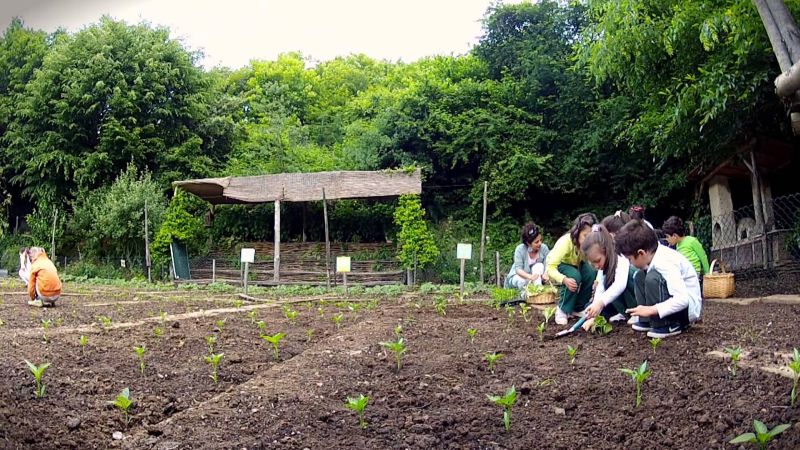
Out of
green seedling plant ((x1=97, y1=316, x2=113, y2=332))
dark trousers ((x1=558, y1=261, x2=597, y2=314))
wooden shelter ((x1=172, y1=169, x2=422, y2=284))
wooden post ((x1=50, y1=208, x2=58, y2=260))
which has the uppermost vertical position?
wooden shelter ((x1=172, y1=169, x2=422, y2=284))

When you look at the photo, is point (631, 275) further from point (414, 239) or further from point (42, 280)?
point (414, 239)

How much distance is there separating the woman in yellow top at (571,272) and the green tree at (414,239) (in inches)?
448

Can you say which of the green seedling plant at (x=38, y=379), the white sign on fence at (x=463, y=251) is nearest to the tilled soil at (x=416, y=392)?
the green seedling plant at (x=38, y=379)

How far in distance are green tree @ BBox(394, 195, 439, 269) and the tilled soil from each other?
11379mm

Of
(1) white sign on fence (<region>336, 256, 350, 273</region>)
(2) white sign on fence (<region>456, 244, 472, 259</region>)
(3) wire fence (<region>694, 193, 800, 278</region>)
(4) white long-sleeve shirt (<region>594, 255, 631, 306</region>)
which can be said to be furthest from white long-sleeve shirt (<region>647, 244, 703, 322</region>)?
(1) white sign on fence (<region>336, 256, 350, 273</region>)

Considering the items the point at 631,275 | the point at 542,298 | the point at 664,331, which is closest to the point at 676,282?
the point at 664,331

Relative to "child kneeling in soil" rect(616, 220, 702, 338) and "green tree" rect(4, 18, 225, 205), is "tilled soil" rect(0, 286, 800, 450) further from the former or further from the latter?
"green tree" rect(4, 18, 225, 205)

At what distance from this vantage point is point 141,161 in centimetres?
2475

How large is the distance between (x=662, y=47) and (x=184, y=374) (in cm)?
908

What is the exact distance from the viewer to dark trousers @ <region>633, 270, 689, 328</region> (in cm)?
455

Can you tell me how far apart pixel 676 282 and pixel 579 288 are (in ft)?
5.24

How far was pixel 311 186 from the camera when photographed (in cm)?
1794

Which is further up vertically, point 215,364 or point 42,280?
point 42,280

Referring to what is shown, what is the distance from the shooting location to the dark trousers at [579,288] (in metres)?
5.99
